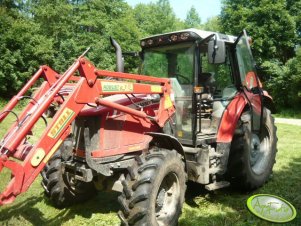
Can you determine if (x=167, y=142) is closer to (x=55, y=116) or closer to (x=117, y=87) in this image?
(x=117, y=87)

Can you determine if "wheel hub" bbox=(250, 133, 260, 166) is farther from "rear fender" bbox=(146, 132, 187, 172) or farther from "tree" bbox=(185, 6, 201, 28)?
"tree" bbox=(185, 6, 201, 28)

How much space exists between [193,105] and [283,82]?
20.0 m

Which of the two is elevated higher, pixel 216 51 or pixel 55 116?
pixel 216 51

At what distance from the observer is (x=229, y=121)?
5070mm

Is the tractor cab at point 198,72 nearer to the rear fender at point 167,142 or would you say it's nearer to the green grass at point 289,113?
the rear fender at point 167,142

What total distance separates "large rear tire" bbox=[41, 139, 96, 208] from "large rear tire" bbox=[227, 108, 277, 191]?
2270 mm

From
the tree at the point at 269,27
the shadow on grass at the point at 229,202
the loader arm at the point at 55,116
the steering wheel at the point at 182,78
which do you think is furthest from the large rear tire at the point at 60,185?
the tree at the point at 269,27

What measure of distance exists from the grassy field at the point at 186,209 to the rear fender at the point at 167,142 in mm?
990

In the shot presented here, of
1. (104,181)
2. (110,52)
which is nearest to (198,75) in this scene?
(104,181)

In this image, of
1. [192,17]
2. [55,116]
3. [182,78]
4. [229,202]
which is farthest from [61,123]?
[192,17]

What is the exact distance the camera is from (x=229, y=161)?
17.1ft

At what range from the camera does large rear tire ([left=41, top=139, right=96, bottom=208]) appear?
450 cm

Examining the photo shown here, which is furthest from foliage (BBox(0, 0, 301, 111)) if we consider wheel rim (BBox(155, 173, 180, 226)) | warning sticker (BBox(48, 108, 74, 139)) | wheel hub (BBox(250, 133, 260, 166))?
warning sticker (BBox(48, 108, 74, 139))

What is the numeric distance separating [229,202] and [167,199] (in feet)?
4.41
